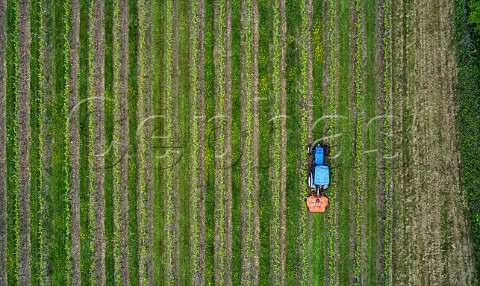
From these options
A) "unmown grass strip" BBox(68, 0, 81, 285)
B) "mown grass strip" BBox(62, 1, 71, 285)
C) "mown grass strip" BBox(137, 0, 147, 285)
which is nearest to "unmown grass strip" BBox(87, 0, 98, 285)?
"unmown grass strip" BBox(68, 0, 81, 285)

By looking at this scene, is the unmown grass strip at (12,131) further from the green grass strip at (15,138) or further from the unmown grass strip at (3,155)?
the unmown grass strip at (3,155)

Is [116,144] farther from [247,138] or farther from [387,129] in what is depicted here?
[387,129]

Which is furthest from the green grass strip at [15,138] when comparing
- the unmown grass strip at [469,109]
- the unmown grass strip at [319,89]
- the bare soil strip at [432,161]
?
the unmown grass strip at [469,109]

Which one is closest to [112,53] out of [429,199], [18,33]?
[18,33]

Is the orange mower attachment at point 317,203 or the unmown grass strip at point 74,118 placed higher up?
the unmown grass strip at point 74,118

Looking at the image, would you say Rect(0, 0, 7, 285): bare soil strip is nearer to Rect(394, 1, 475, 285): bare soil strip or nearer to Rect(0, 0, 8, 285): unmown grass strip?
Rect(0, 0, 8, 285): unmown grass strip
